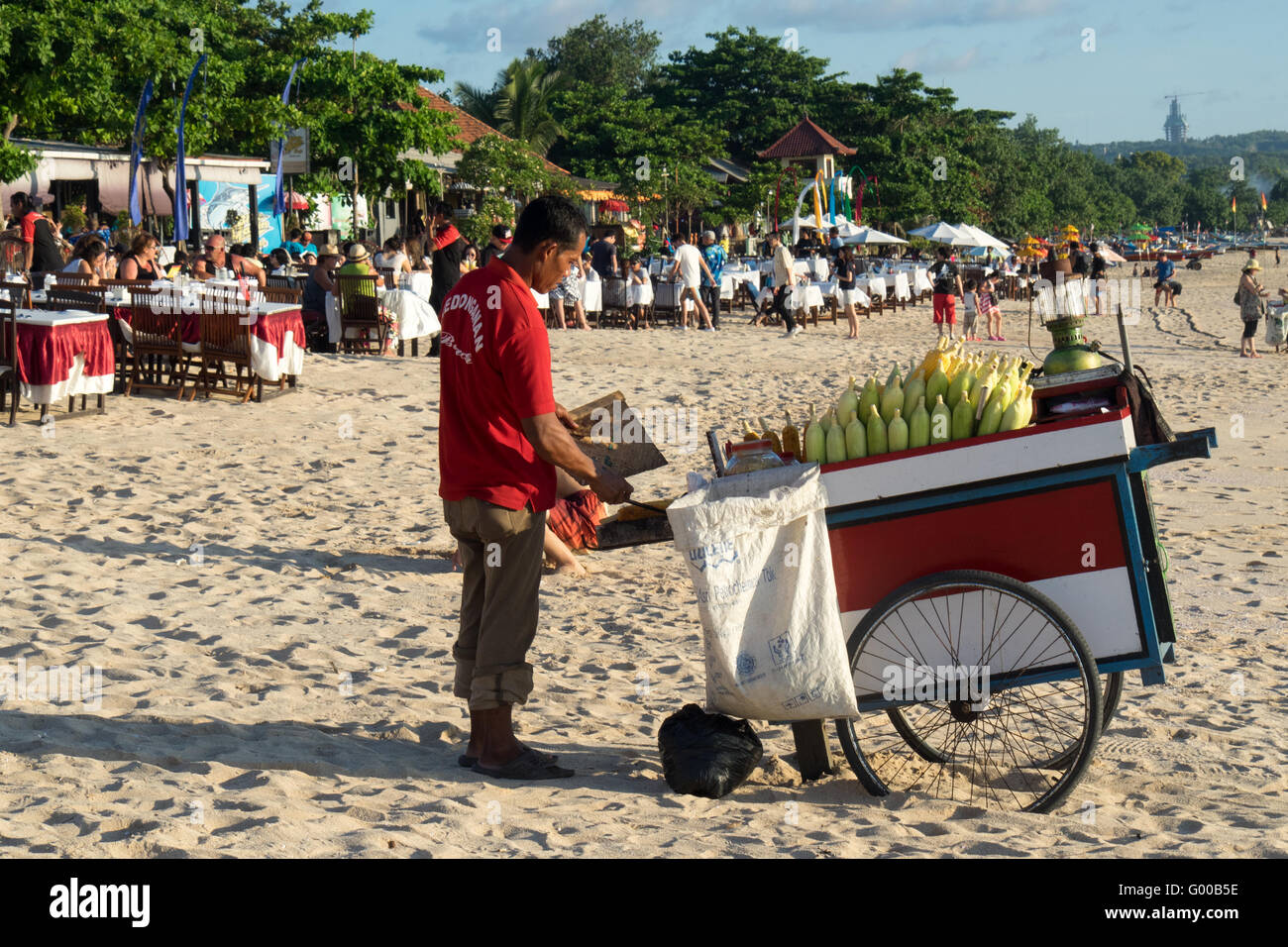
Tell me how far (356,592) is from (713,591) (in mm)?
3166

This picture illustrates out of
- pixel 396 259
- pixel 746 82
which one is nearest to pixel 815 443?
pixel 396 259

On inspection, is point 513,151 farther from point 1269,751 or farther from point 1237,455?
point 1269,751

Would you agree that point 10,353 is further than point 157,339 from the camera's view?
No

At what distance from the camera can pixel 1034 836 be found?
353 centimetres

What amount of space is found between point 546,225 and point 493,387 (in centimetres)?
54

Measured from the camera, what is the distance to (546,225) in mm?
3883

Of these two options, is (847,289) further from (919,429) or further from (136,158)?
(919,429)

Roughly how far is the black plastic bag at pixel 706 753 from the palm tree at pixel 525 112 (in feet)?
128

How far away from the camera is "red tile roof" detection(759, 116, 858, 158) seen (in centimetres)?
4797

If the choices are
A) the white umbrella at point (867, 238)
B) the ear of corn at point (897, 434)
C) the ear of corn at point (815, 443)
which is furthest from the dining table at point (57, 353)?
the white umbrella at point (867, 238)

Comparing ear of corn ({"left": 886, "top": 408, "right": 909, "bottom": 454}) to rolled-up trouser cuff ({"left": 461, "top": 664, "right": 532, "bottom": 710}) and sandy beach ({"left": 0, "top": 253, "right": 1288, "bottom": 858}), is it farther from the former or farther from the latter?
rolled-up trouser cuff ({"left": 461, "top": 664, "right": 532, "bottom": 710})

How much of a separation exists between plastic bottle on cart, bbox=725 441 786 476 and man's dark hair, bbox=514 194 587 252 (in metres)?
0.84

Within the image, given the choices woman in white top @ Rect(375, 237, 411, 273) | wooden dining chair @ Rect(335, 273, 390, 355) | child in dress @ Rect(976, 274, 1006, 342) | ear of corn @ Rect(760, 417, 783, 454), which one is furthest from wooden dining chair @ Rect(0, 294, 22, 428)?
child in dress @ Rect(976, 274, 1006, 342)
